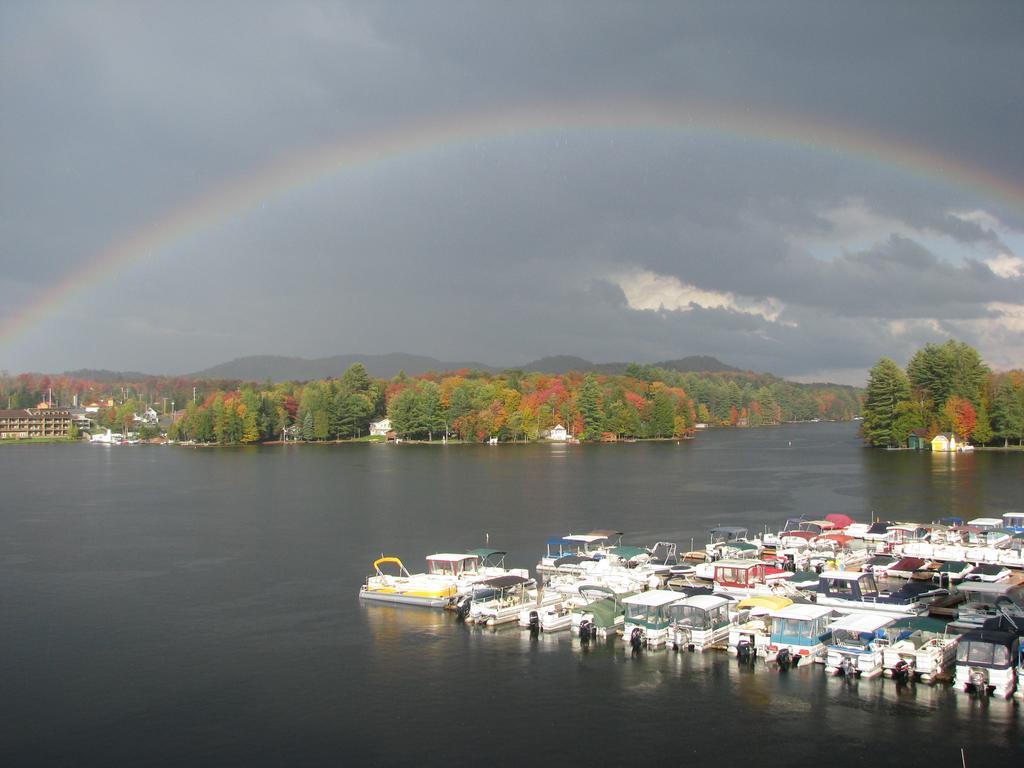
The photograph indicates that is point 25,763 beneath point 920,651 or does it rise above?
beneath

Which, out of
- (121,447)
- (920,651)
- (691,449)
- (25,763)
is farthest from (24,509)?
(121,447)

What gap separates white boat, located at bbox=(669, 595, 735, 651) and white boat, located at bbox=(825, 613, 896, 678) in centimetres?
296

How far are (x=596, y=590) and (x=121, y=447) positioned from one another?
480 feet

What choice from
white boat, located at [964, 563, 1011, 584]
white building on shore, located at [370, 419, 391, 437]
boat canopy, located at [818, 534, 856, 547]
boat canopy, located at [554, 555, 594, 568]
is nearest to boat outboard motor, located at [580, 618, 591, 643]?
A: boat canopy, located at [554, 555, 594, 568]

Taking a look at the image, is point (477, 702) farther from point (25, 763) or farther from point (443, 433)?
point (443, 433)

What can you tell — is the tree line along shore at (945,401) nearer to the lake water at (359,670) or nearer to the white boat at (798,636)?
the lake water at (359,670)

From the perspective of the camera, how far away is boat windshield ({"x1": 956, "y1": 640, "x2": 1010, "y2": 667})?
1962 centimetres

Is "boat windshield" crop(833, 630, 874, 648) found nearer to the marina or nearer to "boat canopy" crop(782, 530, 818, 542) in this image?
the marina

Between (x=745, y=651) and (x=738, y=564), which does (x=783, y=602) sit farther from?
(x=738, y=564)

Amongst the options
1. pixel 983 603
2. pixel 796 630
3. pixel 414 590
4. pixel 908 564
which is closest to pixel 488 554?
pixel 414 590

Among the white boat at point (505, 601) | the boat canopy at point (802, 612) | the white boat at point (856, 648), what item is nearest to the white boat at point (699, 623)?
the boat canopy at point (802, 612)

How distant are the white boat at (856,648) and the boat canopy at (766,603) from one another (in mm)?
2315

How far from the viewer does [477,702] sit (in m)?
20.6

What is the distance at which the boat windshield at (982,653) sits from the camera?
1962cm
